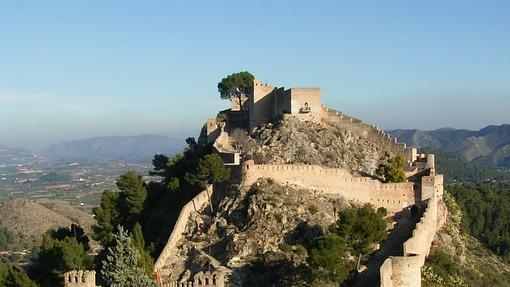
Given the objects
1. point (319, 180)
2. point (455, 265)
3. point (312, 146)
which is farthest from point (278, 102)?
point (455, 265)

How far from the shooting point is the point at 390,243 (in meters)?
41.9

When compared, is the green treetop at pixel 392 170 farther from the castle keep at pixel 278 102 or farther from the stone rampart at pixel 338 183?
the castle keep at pixel 278 102

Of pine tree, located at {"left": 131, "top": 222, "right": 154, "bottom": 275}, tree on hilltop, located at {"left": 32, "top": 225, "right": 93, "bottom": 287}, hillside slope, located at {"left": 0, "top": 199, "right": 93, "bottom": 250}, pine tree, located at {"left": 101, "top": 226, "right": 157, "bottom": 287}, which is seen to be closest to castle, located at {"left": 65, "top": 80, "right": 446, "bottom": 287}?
pine tree, located at {"left": 131, "top": 222, "right": 154, "bottom": 275}

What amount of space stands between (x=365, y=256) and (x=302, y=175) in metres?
7.61

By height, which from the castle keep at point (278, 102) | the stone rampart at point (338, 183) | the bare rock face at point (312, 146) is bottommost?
the stone rampart at point (338, 183)

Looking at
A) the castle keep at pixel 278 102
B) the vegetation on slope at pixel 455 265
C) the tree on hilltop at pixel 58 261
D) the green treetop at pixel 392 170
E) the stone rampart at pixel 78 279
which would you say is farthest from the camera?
the castle keep at pixel 278 102

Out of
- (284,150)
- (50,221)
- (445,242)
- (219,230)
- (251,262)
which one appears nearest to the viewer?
(251,262)

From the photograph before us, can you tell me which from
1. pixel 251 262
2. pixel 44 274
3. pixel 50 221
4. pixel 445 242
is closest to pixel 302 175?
pixel 251 262

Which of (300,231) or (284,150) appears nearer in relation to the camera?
(300,231)

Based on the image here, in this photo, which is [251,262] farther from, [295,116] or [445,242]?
[295,116]

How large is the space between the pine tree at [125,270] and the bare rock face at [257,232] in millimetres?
4964

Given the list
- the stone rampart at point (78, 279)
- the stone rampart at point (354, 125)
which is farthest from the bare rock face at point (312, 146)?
the stone rampart at point (78, 279)

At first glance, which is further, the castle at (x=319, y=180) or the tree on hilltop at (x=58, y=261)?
the tree on hilltop at (x=58, y=261)

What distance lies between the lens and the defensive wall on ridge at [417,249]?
3459cm
